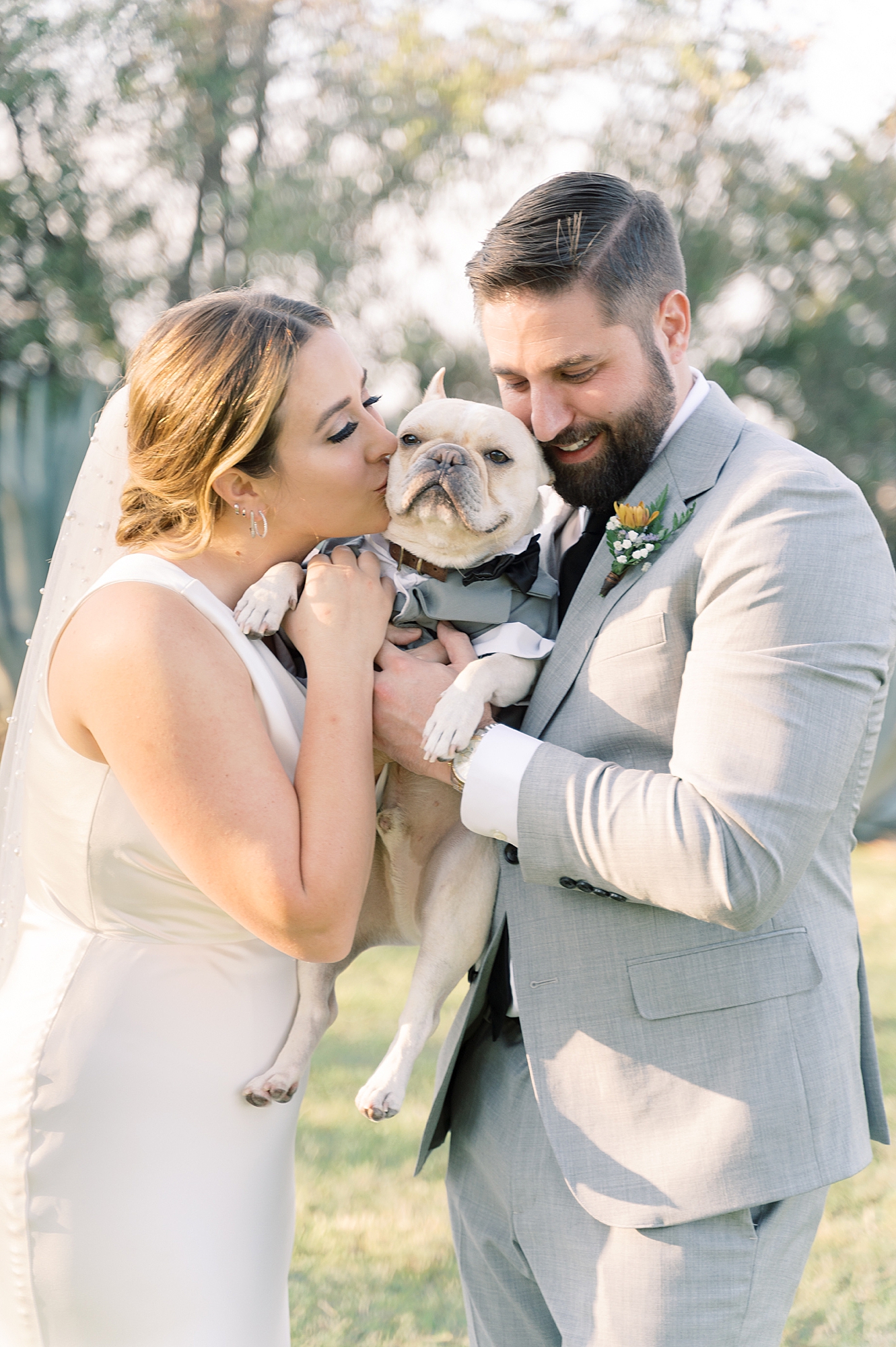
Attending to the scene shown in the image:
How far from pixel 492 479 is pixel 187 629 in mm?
919

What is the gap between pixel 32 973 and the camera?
2084 mm

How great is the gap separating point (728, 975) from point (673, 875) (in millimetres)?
287

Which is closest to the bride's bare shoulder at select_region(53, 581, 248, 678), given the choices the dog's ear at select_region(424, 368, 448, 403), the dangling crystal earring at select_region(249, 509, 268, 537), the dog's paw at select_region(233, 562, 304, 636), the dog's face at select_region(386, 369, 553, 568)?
the dog's paw at select_region(233, 562, 304, 636)

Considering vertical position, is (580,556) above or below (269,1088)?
above

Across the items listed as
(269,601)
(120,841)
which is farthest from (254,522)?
(120,841)

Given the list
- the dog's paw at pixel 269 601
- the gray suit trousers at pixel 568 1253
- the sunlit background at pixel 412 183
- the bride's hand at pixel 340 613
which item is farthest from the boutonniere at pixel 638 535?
the sunlit background at pixel 412 183

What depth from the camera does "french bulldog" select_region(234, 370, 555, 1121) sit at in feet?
7.52

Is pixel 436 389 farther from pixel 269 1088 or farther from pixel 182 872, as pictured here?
pixel 269 1088

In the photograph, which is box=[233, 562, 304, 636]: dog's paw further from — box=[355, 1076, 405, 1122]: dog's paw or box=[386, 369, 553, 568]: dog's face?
box=[355, 1076, 405, 1122]: dog's paw

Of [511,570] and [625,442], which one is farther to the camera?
[511,570]

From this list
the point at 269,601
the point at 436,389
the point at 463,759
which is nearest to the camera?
the point at 463,759

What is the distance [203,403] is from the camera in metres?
2.11

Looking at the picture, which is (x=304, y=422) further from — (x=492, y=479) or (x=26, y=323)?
(x=26, y=323)

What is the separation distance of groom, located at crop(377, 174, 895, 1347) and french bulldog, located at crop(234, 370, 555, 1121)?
17 cm
